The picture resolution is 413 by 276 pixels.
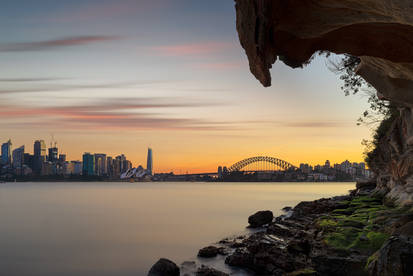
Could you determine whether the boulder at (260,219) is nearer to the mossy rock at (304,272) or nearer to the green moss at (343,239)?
the green moss at (343,239)

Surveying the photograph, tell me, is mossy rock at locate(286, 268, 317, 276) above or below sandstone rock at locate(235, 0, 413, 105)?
below

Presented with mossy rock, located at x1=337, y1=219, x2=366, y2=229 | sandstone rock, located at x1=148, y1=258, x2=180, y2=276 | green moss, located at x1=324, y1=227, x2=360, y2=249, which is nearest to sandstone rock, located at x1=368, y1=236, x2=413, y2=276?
green moss, located at x1=324, y1=227, x2=360, y2=249

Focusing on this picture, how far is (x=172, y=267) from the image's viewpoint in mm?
13703

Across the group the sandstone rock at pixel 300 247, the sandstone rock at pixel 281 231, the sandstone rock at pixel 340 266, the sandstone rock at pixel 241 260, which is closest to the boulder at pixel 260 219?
the sandstone rock at pixel 281 231

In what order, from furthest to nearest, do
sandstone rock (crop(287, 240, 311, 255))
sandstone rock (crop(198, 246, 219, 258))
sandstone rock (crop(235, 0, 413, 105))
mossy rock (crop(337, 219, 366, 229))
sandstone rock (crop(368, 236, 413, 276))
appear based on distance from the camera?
sandstone rock (crop(198, 246, 219, 258)) < mossy rock (crop(337, 219, 366, 229)) < sandstone rock (crop(287, 240, 311, 255)) < sandstone rock (crop(235, 0, 413, 105)) < sandstone rock (crop(368, 236, 413, 276))

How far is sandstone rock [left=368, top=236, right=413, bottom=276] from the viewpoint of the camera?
598 cm

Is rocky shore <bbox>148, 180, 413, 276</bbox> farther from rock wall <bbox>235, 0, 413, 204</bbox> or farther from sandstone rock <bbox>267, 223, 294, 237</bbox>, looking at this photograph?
rock wall <bbox>235, 0, 413, 204</bbox>

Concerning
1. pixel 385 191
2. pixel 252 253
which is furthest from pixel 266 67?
pixel 385 191

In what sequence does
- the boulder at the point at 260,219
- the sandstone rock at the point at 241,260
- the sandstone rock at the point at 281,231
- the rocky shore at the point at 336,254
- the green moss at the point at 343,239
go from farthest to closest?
the boulder at the point at 260,219
the sandstone rock at the point at 281,231
the sandstone rock at the point at 241,260
the green moss at the point at 343,239
the rocky shore at the point at 336,254

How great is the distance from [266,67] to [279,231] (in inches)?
608

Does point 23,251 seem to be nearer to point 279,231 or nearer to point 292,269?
point 279,231

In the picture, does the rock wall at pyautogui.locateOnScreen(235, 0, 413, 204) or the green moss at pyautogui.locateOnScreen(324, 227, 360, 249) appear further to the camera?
the green moss at pyautogui.locateOnScreen(324, 227, 360, 249)

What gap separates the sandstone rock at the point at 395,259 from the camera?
598 cm

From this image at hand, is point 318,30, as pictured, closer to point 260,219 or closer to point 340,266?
point 340,266
